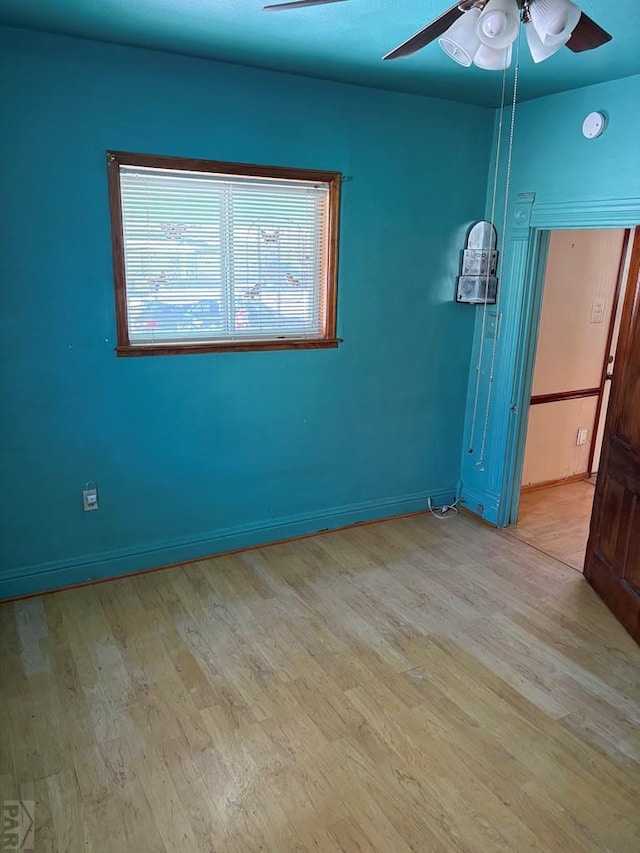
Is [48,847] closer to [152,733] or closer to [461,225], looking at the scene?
[152,733]

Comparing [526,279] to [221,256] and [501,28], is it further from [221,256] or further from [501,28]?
[501,28]

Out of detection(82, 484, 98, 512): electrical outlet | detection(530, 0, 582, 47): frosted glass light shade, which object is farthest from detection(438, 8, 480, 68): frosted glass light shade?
detection(82, 484, 98, 512): electrical outlet

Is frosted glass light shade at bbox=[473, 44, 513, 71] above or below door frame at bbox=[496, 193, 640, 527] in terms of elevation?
above

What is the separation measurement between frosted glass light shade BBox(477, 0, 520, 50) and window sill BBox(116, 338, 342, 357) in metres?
2.12

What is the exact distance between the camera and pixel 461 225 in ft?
13.7

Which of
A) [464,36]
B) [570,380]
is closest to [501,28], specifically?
[464,36]

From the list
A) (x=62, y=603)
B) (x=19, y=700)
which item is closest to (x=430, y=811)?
(x=19, y=700)

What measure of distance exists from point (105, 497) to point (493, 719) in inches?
89.3

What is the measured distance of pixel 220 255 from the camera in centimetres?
347

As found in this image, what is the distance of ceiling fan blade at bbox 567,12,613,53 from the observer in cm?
180

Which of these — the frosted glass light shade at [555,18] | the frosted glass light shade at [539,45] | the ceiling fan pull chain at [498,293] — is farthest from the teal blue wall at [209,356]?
the frosted glass light shade at [555,18]

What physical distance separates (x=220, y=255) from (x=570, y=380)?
3039 millimetres

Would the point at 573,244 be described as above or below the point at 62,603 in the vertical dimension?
above

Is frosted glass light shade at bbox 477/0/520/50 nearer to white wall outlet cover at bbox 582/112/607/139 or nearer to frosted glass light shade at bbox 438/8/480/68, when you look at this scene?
frosted glass light shade at bbox 438/8/480/68
